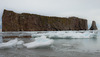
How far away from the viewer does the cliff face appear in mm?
39188

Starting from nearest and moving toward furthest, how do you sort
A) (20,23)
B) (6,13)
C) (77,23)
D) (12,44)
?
(12,44) → (6,13) → (20,23) → (77,23)

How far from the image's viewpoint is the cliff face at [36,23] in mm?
39188

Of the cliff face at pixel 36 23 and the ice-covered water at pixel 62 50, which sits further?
the cliff face at pixel 36 23

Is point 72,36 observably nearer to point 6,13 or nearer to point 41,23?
point 6,13

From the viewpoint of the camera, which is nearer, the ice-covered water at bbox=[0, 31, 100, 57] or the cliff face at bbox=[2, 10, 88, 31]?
the ice-covered water at bbox=[0, 31, 100, 57]

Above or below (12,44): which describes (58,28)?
below

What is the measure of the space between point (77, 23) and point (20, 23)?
3214cm

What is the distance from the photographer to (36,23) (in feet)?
156

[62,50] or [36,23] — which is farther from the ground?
[62,50]

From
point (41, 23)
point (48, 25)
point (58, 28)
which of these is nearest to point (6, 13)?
point (41, 23)

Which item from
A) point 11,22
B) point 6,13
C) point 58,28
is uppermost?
point 6,13

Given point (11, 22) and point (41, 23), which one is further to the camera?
point (41, 23)

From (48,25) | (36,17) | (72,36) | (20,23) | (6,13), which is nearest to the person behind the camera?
(72,36)

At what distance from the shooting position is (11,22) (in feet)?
130
